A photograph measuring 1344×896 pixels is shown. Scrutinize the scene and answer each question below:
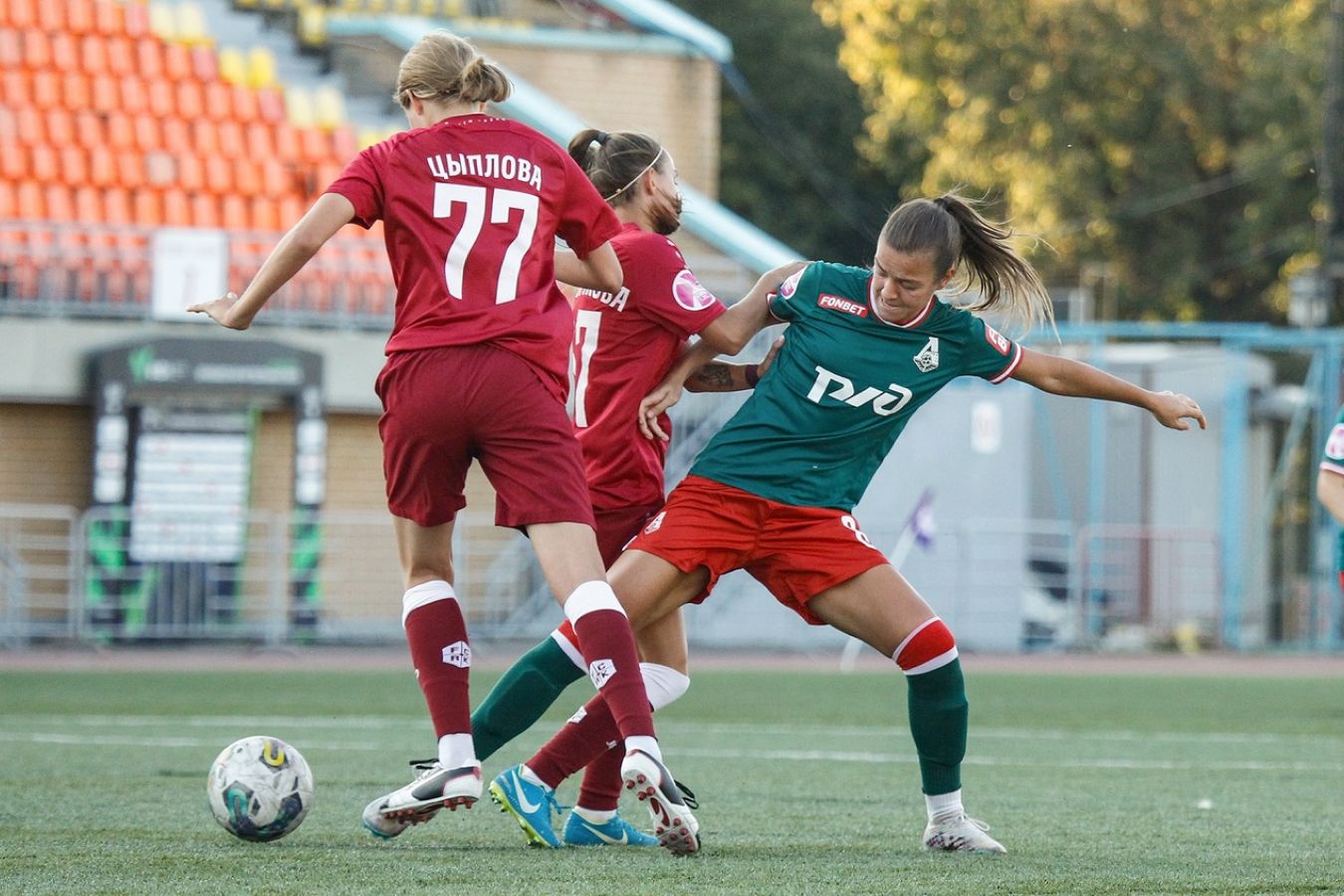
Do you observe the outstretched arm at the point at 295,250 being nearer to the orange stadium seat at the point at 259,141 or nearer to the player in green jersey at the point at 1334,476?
the player in green jersey at the point at 1334,476

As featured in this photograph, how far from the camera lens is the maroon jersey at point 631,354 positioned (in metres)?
5.40

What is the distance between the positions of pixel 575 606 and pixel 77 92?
17.9 metres

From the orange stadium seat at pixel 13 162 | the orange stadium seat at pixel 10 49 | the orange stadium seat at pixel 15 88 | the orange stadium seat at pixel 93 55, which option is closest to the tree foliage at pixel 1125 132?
the orange stadium seat at pixel 93 55

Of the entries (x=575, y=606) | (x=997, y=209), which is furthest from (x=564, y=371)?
(x=997, y=209)

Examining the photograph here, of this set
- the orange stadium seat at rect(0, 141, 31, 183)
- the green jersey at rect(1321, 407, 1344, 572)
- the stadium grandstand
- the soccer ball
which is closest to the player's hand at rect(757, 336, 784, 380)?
the soccer ball

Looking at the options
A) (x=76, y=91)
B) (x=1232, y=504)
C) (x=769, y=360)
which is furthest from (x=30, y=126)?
(x=769, y=360)

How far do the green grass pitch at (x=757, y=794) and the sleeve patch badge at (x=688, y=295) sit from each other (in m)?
1.43

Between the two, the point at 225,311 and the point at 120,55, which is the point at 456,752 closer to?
the point at 225,311

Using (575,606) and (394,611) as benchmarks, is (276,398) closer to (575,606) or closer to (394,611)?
(394,611)

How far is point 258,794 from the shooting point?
16.6 ft

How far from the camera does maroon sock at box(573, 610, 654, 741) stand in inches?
187

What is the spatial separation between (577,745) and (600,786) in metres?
0.22

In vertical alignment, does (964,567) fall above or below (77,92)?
below

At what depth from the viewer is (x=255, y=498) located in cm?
1964
